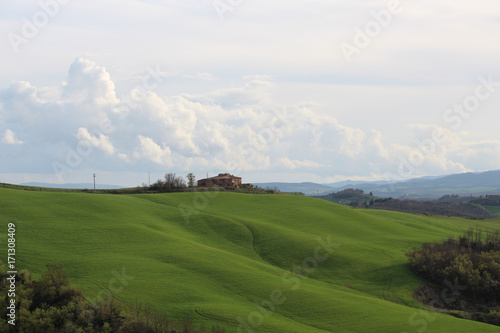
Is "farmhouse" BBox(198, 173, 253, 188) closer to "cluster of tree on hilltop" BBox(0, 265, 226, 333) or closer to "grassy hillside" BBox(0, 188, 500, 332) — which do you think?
"grassy hillside" BBox(0, 188, 500, 332)

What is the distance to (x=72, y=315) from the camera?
38.0 metres

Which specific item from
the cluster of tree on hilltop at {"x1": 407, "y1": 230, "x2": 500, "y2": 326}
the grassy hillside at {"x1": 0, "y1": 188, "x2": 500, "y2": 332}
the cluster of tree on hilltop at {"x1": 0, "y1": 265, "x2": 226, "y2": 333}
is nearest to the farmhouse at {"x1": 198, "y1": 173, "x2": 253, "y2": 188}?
the grassy hillside at {"x1": 0, "y1": 188, "x2": 500, "y2": 332}

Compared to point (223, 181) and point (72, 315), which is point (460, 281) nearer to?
point (72, 315)

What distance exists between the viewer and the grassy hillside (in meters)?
44.2

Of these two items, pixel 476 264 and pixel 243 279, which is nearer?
pixel 243 279

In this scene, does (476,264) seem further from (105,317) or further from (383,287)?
(105,317)

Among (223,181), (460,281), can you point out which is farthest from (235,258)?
(223,181)

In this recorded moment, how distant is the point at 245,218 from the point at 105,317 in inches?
1937

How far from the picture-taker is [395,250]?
73.1 m

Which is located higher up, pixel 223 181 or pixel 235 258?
pixel 223 181

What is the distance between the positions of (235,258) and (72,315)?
26268 millimetres

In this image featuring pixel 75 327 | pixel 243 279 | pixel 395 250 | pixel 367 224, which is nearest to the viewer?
pixel 75 327

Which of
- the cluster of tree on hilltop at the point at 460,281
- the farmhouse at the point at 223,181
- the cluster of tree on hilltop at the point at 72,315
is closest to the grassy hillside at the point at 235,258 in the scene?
the cluster of tree on hilltop at the point at 72,315

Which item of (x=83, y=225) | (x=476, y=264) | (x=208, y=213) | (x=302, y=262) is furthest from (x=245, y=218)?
(x=476, y=264)
